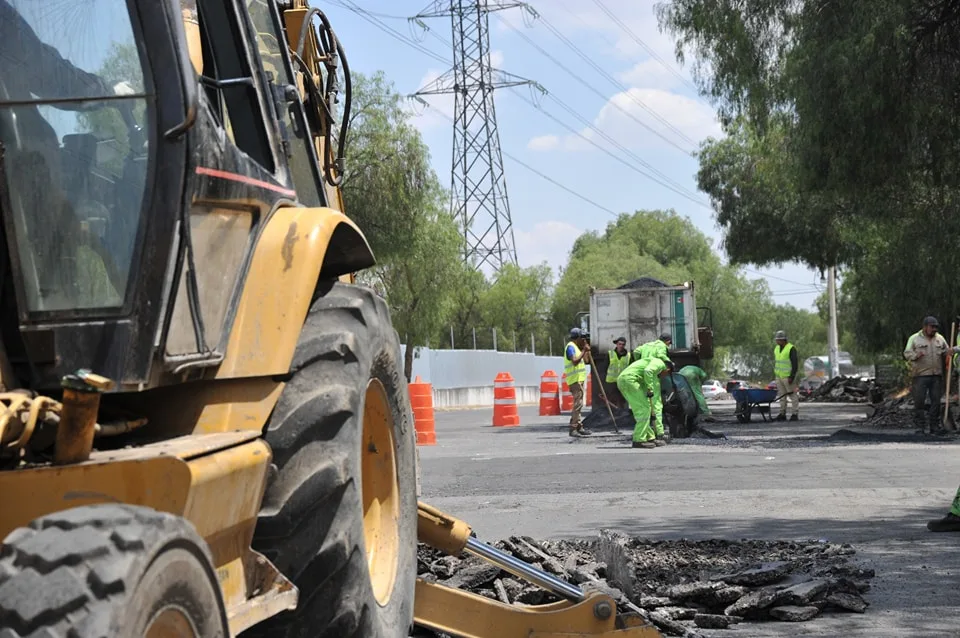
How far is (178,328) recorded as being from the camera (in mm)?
3871

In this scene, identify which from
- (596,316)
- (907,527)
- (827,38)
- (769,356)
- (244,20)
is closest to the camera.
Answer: (244,20)

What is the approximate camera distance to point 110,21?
4.01m

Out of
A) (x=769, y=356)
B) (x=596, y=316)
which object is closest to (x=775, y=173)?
(x=596, y=316)

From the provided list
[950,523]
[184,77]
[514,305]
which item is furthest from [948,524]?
[514,305]

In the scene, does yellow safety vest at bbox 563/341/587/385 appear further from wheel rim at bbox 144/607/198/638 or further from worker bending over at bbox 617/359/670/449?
wheel rim at bbox 144/607/198/638

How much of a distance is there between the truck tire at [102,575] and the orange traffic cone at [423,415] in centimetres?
1850

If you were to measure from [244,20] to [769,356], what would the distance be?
99353 millimetres

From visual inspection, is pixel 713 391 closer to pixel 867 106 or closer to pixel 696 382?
pixel 696 382

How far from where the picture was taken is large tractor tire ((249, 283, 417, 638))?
4.01 meters

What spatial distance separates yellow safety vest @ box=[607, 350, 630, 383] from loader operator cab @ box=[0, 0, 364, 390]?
20427 millimetres

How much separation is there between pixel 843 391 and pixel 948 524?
34515 millimetres

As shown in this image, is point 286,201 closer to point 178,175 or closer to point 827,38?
point 178,175

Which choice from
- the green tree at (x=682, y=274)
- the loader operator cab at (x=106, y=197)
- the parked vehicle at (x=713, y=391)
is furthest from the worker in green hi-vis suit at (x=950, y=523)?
the green tree at (x=682, y=274)

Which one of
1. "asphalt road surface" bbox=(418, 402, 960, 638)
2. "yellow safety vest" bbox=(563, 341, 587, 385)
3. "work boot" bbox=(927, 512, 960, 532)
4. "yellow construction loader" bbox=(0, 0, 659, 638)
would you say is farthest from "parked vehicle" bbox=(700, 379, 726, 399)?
"yellow construction loader" bbox=(0, 0, 659, 638)
